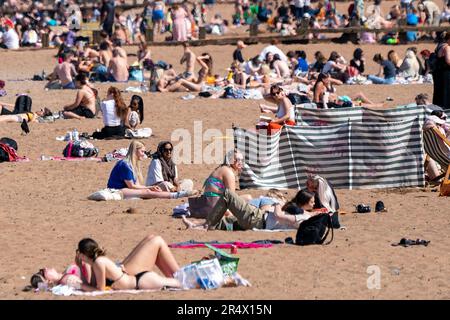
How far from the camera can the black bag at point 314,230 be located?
13711mm

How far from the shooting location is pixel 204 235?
14.4 metres

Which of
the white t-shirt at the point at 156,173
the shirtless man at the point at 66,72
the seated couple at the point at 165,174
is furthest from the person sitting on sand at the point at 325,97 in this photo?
the shirtless man at the point at 66,72

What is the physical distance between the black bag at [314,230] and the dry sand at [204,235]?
130mm

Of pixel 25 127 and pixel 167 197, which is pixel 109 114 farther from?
pixel 167 197

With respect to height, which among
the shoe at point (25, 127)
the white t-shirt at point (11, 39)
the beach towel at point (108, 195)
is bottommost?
the beach towel at point (108, 195)

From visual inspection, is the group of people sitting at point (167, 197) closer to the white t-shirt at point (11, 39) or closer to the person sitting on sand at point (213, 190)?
the person sitting on sand at point (213, 190)

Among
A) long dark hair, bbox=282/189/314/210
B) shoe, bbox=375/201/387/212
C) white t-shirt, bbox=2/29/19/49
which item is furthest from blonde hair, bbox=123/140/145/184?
white t-shirt, bbox=2/29/19/49

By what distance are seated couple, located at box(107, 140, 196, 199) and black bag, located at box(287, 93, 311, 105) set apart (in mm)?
6588

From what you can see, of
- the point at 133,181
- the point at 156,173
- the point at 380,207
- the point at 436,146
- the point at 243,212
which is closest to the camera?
the point at 243,212

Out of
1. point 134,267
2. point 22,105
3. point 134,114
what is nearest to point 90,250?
point 134,267

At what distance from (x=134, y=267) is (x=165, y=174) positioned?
16.8 ft

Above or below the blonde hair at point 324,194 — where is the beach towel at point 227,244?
below

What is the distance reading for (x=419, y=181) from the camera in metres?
17.3

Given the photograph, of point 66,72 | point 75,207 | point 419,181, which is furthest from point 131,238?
point 66,72
